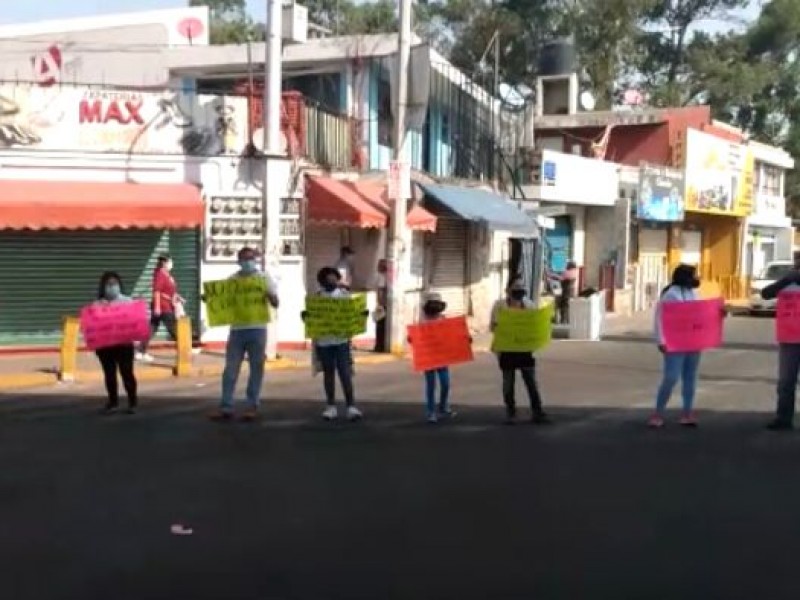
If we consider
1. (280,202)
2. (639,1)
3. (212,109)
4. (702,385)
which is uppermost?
(639,1)

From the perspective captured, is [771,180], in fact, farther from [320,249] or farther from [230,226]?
[230,226]

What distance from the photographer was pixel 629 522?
6977 millimetres

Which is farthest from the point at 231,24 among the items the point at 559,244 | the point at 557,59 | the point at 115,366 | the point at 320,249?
the point at 115,366

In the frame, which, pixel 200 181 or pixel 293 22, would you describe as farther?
pixel 200 181

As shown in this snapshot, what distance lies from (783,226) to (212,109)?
121ft

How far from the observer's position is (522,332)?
11.4 meters

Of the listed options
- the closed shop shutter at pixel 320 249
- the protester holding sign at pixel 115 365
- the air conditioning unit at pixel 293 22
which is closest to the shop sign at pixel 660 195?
the closed shop shutter at pixel 320 249

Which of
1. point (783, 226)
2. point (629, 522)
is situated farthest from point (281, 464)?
point (783, 226)

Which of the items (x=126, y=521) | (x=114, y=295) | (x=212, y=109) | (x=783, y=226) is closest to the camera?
(x=126, y=521)

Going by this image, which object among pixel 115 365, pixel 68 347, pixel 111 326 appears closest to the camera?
pixel 111 326

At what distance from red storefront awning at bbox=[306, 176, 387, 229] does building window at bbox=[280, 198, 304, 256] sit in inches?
8.6

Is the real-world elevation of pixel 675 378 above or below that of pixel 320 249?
below

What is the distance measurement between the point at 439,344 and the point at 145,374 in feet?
18.0

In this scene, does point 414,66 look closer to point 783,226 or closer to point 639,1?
point 639,1
